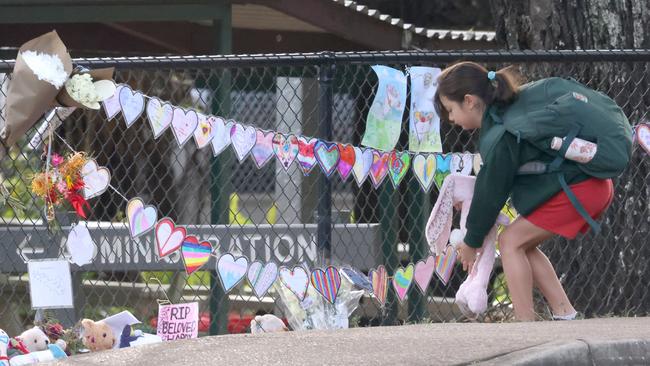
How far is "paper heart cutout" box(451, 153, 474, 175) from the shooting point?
6.00 m

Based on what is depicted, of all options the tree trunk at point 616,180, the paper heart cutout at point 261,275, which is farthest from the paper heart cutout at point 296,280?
the tree trunk at point 616,180

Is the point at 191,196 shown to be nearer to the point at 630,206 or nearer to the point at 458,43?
the point at 458,43

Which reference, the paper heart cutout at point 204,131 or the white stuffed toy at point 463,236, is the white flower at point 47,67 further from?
the white stuffed toy at point 463,236

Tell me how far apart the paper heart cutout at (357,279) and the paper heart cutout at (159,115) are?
1163 millimetres

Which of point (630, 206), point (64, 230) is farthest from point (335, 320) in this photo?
point (630, 206)

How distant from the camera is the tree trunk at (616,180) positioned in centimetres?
670

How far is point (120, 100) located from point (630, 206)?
314 centimetres

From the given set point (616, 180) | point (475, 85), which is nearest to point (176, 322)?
point (475, 85)

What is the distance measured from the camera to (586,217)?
5469 millimetres

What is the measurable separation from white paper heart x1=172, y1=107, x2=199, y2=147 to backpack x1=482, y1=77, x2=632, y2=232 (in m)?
1.45

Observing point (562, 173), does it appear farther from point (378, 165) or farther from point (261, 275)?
point (261, 275)

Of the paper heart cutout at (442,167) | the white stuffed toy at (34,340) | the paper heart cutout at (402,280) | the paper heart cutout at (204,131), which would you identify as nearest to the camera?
the white stuffed toy at (34,340)

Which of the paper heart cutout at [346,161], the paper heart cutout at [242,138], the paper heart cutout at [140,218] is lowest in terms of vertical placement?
the paper heart cutout at [140,218]

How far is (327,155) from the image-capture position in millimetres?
5738
